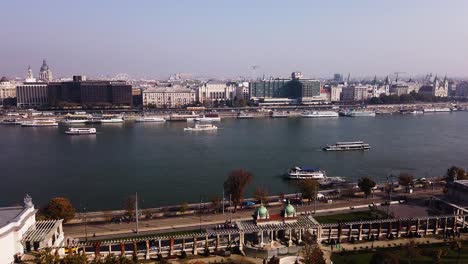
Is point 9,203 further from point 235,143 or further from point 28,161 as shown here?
point 235,143

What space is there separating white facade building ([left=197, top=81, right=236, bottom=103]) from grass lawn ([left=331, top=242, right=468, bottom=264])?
1525 inches

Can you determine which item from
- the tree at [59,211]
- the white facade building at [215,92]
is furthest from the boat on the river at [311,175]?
the white facade building at [215,92]

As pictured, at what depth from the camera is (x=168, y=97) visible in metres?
42.9

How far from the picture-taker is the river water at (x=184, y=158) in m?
13.0

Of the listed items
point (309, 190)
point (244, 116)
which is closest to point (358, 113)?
point (244, 116)

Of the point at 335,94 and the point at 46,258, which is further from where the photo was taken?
the point at 335,94

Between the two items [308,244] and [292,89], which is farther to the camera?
[292,89]

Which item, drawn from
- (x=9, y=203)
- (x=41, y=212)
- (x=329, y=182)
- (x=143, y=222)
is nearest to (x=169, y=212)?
(x=143, y=222)

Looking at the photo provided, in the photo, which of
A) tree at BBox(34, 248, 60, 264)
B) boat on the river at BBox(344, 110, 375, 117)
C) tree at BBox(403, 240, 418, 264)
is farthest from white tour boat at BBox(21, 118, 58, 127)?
tree at BBox(403, 240, 418, 264)

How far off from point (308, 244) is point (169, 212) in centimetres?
387

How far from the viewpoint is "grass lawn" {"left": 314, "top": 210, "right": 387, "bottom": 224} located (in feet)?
31.3

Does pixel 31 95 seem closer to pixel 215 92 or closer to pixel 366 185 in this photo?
pixel 215 92

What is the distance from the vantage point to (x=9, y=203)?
11.7 meters

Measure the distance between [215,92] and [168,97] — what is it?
23.2ft
